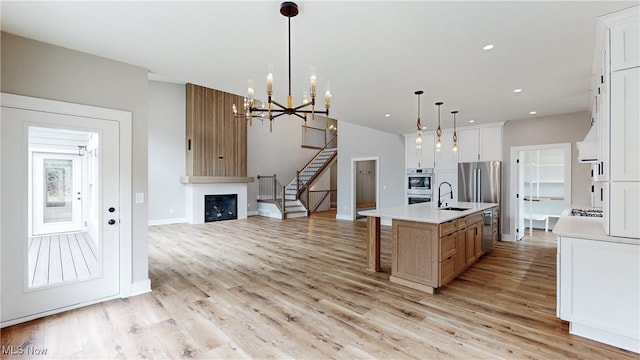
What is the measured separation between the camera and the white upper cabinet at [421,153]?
755cm

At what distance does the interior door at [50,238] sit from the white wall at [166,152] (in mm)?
5753

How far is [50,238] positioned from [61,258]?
229 millimetres

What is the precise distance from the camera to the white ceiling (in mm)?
2285

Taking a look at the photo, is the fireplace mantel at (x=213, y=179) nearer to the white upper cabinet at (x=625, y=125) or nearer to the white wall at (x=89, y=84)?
the white wall at (x=89, y=84)

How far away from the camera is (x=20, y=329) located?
102 inches

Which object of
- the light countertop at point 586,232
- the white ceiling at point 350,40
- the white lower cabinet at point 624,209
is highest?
the white ceiling at point 350,40

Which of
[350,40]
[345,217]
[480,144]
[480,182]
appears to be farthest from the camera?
[345,217]

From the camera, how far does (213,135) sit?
30.1 feet

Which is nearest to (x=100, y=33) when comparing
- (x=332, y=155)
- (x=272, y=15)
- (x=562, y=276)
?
(x=272, y=15)

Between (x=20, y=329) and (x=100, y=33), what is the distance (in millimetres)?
2699

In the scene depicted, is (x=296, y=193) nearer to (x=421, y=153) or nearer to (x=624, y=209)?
(x=421, y=153)

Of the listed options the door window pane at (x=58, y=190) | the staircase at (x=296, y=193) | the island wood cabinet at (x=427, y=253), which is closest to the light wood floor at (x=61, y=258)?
the door window pane at (x=58, y=190)

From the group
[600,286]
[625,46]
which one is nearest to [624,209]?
[600,286]

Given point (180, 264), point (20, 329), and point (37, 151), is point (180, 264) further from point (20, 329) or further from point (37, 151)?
point (37, 151)
